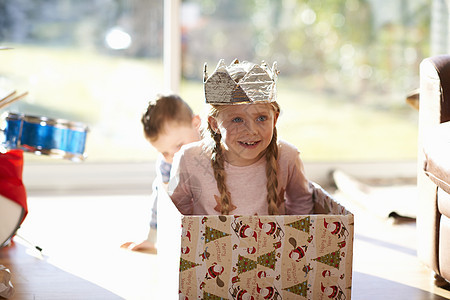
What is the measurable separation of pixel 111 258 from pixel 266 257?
0.77 meters

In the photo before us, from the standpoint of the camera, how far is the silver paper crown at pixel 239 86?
1.62 metres

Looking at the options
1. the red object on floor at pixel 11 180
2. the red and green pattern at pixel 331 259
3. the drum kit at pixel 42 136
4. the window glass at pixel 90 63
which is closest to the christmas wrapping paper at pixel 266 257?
the red and green pattern at pixel 331 259

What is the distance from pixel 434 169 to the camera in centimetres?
162

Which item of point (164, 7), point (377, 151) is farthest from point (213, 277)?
point (377, 151)

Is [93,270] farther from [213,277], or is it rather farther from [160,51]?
[160,51]

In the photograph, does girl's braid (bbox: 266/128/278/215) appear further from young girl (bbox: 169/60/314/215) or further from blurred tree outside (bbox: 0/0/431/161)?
blurred tree outside (bbox: 0/0/431/161)

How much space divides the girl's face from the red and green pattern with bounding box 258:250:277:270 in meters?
0.34

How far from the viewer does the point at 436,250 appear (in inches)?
70.1

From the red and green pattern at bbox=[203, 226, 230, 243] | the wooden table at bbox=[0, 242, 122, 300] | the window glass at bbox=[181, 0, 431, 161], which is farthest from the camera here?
the window glass at bbox=[181, 0, 431, 161]

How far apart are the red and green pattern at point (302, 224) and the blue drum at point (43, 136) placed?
3.38 ft

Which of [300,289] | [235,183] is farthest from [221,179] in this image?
[300,289]

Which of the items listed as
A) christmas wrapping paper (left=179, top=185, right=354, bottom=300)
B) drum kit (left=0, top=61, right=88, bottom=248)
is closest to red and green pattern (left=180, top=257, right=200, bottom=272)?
christmas wrapping paper (left=179, top=185, right=354, bottom=300)

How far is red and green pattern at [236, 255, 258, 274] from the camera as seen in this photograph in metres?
1.46

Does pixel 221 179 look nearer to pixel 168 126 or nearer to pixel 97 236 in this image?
pixel 168 126
